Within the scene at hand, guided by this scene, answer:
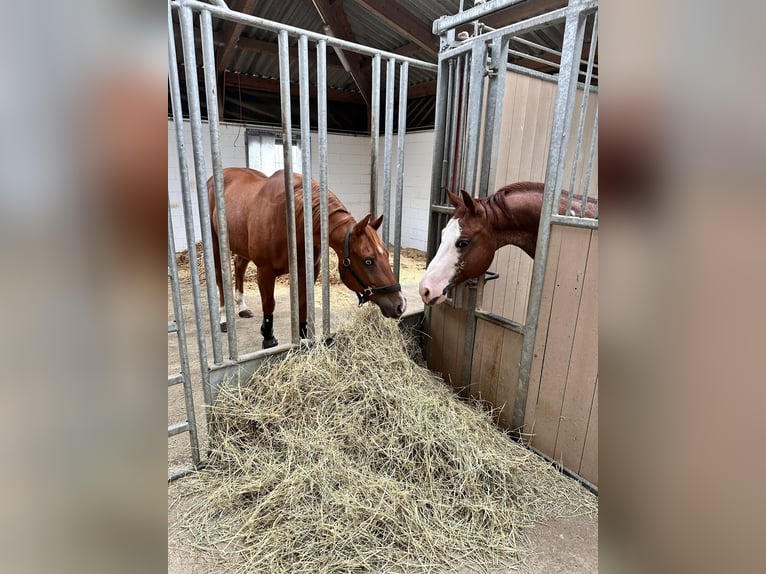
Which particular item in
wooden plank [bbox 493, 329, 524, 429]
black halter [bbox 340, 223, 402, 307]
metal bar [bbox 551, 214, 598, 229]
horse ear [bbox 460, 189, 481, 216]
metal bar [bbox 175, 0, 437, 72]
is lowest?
wooden plank [bbox 493, 329, 524, 429]

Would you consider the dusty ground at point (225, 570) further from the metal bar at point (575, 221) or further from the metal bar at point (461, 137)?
the metal bar at point (575, 221)

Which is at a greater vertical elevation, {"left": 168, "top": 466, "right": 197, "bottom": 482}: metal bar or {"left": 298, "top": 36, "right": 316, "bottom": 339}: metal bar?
{"left": 298, "top": 36, "right": 316, "bottom": 339}: metal bar

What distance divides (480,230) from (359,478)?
3.80ft

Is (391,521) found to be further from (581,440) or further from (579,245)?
(579,245)

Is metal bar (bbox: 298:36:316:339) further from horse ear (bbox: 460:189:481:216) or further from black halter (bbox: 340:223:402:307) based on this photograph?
horse ear (bbox: 460:189:481:216)

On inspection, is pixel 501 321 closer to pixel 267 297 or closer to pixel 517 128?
pixel 517 128

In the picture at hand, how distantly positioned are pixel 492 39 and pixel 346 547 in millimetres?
2147

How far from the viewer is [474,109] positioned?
195 cm

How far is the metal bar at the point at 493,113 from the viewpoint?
187cm

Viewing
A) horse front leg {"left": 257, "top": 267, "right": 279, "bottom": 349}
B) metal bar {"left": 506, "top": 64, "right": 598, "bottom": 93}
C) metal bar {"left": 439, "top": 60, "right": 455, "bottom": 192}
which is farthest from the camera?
horse front leg {"left": 257, "top": 267, "right": 279, "bottom": 349}

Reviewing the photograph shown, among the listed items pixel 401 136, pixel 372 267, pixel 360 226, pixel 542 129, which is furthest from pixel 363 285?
pixel 542 129

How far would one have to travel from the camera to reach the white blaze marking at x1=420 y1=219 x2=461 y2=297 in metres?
1.87

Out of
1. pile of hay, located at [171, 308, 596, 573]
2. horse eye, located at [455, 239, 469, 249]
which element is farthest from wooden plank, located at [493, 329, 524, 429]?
horse eye, located at [455, 239, 469, 249]

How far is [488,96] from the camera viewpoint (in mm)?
1971
